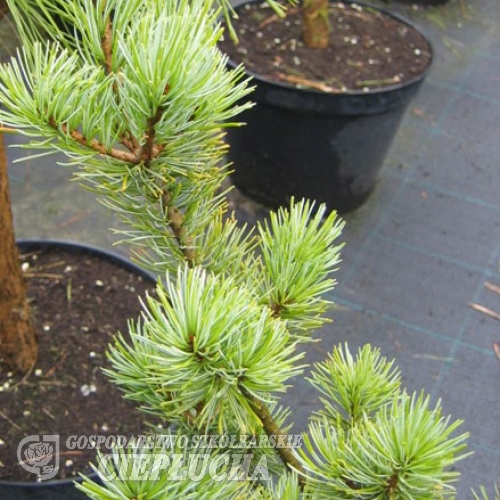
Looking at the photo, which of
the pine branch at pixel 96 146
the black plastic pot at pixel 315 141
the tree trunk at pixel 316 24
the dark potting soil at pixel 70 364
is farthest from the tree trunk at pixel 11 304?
the tree trunk at pixel 316 24

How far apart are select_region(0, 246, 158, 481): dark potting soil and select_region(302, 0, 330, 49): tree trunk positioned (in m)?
0.91

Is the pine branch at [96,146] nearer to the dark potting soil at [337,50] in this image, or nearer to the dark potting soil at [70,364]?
the dark potting soil at [70,364]

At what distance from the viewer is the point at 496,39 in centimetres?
276

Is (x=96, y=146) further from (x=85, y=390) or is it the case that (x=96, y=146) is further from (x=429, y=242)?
(x=429, y=242)

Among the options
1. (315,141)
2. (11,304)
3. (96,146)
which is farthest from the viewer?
(315,141)

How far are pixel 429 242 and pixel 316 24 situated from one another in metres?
0.63

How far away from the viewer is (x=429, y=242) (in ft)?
6.48

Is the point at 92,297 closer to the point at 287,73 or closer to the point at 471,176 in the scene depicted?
the point at 287,73

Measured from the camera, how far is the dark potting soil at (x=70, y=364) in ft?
3.73

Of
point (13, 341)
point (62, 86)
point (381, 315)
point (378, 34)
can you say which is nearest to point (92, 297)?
point (13, 341)

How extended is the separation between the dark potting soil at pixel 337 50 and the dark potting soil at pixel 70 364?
764mm

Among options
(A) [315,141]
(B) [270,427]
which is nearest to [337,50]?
(A) [315,141]

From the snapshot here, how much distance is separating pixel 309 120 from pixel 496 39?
4.28 feet

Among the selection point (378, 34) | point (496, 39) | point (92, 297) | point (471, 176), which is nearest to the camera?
point (92, 297)
